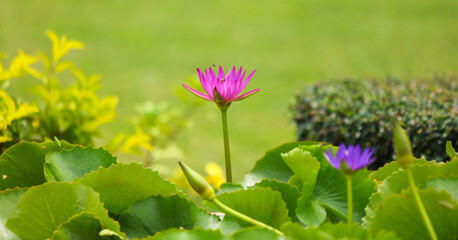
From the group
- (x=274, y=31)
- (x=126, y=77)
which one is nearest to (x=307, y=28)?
(x=274, y=31)

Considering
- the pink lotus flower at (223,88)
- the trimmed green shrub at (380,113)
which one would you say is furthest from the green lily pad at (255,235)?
the trimmed green shrub at (380,113)

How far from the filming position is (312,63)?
6.30 metres

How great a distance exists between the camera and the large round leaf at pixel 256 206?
840mm

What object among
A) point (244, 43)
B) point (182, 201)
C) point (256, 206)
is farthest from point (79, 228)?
point (244, 43)

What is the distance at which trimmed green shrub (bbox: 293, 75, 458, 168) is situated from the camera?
2.20 meters

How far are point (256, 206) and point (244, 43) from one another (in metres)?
6.01

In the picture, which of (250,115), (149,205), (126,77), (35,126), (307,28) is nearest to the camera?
(149,205)

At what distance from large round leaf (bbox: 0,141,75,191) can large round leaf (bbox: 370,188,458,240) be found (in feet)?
2.04

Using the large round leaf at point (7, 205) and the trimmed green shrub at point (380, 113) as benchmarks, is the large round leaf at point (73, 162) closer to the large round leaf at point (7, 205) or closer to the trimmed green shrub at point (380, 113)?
the large round leaf at point (7, 205)

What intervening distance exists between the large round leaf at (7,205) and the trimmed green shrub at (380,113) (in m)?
1.76

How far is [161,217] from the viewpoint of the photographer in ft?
2.90

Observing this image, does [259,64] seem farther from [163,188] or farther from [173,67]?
[163,188]

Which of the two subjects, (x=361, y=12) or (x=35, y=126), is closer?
(x=35, y=126)

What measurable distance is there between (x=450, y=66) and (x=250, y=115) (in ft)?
8.48
